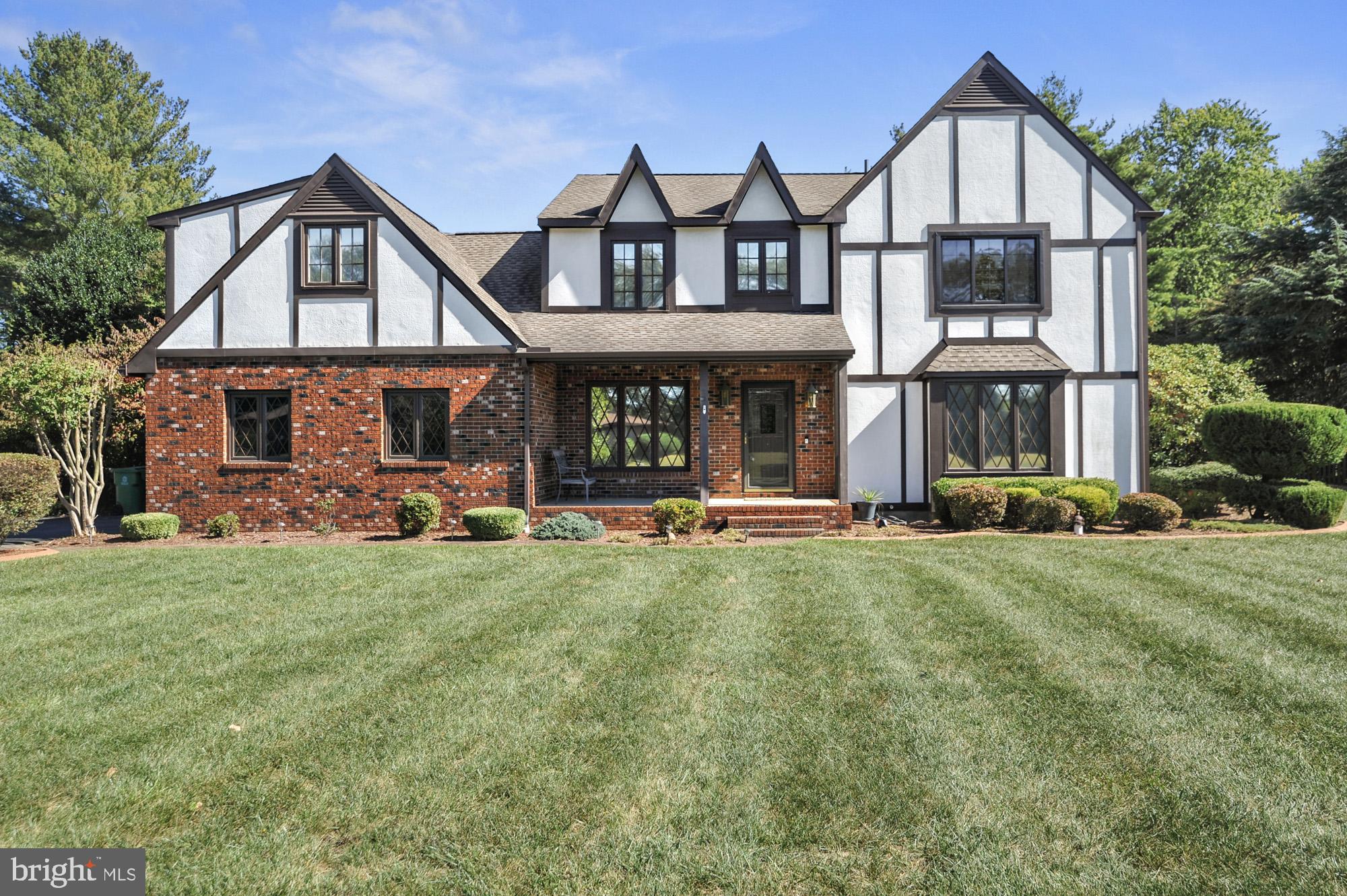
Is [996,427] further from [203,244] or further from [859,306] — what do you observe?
[203,244]

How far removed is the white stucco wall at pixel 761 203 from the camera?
14414mm

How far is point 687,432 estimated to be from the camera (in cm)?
1472

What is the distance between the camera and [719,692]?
4773 mm

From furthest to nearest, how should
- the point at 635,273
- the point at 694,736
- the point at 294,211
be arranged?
the point at 635,273 < the point at 294,211 < the point at 694,736

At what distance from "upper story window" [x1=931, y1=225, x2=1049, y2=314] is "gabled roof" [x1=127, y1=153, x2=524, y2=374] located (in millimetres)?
8410

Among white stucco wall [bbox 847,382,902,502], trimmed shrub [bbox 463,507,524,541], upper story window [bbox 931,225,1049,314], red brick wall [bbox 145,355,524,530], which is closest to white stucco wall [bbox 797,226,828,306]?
white stucco wall [bbox 847,382,902,502]

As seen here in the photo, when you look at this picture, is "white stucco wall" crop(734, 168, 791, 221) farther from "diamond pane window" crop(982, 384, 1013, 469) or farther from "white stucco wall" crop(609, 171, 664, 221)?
"diamond pane window" crop(982, 384, 1013, 469)

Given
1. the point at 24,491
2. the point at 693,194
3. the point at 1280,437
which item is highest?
the point at 693,194

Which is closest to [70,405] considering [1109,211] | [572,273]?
[572,273]

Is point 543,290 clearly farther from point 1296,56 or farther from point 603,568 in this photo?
point 1296,56

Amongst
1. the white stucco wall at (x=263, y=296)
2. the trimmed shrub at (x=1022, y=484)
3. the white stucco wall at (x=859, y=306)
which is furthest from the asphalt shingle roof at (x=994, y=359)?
the white stucco wall at (x=263, y=296)

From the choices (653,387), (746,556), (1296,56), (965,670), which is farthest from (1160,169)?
(965,670)

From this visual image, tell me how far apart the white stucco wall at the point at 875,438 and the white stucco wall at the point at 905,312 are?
600mm

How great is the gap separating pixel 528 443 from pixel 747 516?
4.10 metres
